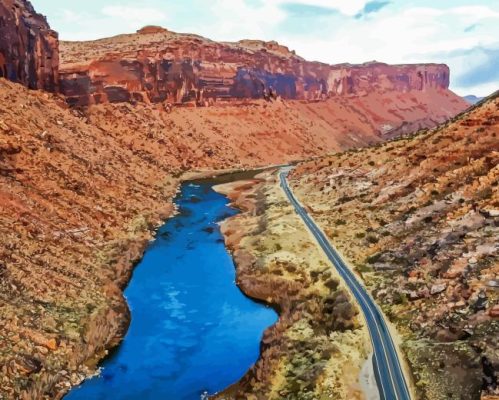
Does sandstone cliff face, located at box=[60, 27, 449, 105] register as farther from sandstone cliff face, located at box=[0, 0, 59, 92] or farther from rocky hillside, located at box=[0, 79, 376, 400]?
sandstone cliff face, located at box=[0, 0, 59, 92]

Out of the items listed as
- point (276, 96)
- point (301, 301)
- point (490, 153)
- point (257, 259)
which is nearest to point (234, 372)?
point (301, 301)

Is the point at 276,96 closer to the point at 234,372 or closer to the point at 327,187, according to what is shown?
the point at 327,187

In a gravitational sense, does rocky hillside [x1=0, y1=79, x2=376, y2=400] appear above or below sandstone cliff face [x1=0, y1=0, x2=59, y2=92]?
below

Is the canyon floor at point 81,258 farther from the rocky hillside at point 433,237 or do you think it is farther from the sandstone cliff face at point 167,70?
the sandstone cliff face at point 167,70

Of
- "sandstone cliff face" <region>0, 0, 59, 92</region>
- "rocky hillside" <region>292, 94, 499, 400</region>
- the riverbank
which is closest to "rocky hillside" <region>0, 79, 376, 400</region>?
"sandstone cliff face" <region>0, 0, 59, 92</region>

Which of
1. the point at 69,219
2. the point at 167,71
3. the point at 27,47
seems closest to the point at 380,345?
the point at 69,219

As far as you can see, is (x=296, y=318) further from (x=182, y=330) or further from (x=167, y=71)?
(x=167, y=71)
